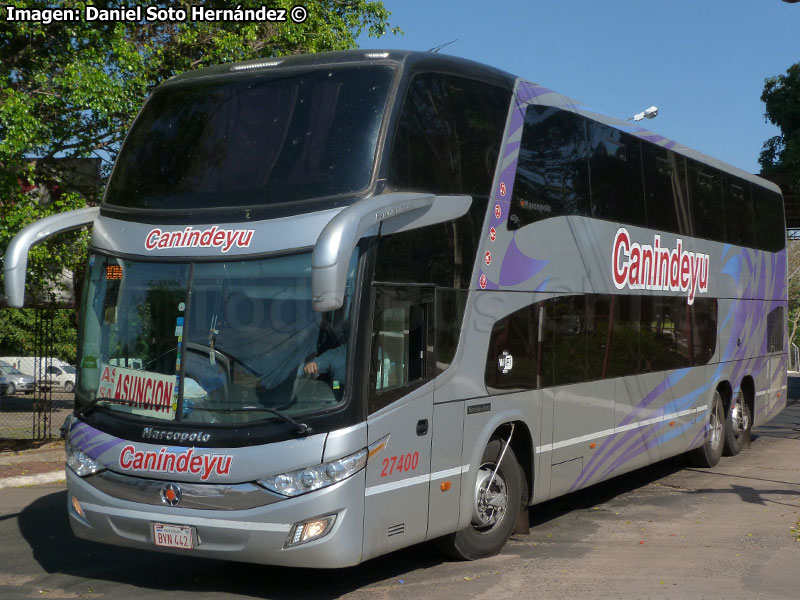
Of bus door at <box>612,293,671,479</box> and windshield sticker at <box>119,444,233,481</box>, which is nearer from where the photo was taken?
windshield sticker at <box>119,444,233,481</box>

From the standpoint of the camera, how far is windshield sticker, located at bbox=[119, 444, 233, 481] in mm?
6855

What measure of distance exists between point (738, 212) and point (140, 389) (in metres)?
10.6

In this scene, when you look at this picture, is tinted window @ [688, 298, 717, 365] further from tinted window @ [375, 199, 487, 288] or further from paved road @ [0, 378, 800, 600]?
tinted window @ [375, 199, 487, 288]

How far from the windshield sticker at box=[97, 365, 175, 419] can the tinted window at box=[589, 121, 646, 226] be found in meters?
5.24

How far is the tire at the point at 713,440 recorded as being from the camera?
1423cm

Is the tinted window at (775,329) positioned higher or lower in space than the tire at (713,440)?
higher

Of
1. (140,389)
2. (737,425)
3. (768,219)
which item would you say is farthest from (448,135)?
(768,219)

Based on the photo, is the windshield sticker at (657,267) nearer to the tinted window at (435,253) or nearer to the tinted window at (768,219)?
the tinted window at (768,219)

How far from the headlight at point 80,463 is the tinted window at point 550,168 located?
158 inches

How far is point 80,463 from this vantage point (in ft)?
24.7

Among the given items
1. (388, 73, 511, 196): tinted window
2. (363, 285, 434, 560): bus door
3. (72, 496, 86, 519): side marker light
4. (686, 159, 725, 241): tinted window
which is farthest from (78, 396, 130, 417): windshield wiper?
(686, 159, 725, 241): tinted window

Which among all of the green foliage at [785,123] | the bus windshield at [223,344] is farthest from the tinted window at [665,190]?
the green foliage at [785,123]

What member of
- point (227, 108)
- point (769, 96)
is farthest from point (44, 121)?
point (769, 96)

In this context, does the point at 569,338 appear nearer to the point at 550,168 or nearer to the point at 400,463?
the point at 550,168
